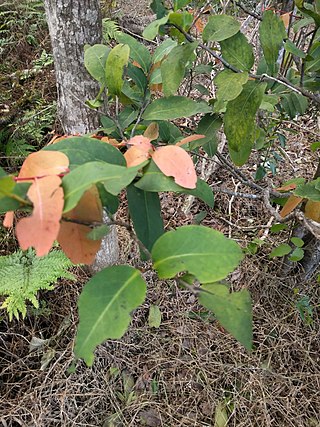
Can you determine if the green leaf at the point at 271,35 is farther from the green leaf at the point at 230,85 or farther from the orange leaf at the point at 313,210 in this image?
the orange leaf at the point at 313,210

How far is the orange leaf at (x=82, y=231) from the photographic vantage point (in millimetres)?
438

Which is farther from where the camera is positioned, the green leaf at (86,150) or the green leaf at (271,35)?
the green leaf at (271,35)

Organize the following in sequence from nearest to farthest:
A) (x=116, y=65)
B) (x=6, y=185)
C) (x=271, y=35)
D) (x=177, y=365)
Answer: (x=6, y=185) → (x=116, y=65) → (x=271, y=35) → (x=177, y=365)

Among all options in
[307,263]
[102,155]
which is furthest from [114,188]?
[307,263]

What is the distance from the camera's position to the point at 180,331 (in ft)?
5.49

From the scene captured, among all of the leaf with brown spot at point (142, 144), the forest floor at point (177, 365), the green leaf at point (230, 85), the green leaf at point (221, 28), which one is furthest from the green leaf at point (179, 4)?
the forest floor at point (177, 365)

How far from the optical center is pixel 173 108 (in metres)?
0.67

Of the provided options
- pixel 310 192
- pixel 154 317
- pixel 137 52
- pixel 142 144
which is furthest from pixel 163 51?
pixel 154 317

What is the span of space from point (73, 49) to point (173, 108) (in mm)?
755

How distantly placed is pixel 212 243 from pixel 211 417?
131 centimetres

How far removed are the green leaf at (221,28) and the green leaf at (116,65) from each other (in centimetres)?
18

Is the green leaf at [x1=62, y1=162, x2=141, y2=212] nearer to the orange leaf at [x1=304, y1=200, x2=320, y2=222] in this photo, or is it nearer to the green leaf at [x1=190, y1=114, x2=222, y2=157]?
the green leaf at [x1=190, y1=114, x2=222, y2=157]

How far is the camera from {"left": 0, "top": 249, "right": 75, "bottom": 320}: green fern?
1.58 metres

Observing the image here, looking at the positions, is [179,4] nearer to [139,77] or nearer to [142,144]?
[139,77]
